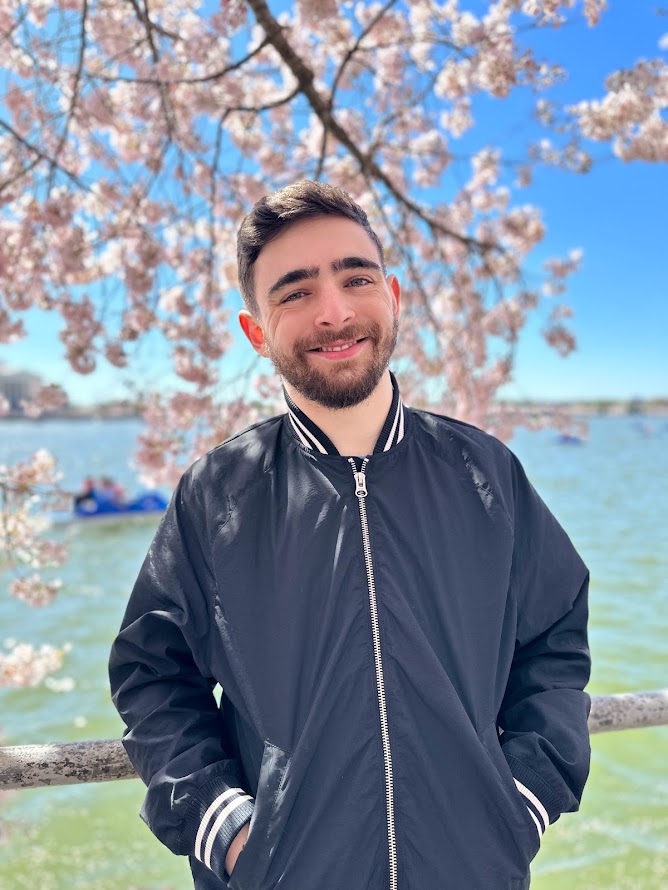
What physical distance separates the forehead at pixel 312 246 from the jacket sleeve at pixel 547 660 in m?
0.58

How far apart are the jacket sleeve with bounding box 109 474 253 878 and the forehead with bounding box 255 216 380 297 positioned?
1.66ft

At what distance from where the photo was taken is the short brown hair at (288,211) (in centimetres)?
150

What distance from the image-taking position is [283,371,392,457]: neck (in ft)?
4.86

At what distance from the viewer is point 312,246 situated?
4.89 ft

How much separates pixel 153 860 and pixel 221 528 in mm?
4962

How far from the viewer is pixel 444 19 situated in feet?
14.0

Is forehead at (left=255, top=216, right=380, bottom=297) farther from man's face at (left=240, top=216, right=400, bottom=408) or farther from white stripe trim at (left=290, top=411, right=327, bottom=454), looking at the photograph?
white stripe trim at (left=290, top=411, right=327, bottom=454)

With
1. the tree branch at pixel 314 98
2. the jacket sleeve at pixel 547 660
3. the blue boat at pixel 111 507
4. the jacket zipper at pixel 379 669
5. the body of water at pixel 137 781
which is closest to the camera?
the jacket zipper at pixel 379 669

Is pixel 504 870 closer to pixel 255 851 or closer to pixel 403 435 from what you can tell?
pixel 255 851

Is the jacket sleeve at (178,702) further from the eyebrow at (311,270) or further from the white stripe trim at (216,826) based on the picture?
the eyebrow at (311,270)

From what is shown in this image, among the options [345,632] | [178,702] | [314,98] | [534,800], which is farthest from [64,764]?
[314,98]

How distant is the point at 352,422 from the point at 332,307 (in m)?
0.24

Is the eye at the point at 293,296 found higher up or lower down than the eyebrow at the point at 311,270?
lower down

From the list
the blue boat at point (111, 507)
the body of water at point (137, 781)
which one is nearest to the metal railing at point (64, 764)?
the body of water at point (137, 781)
